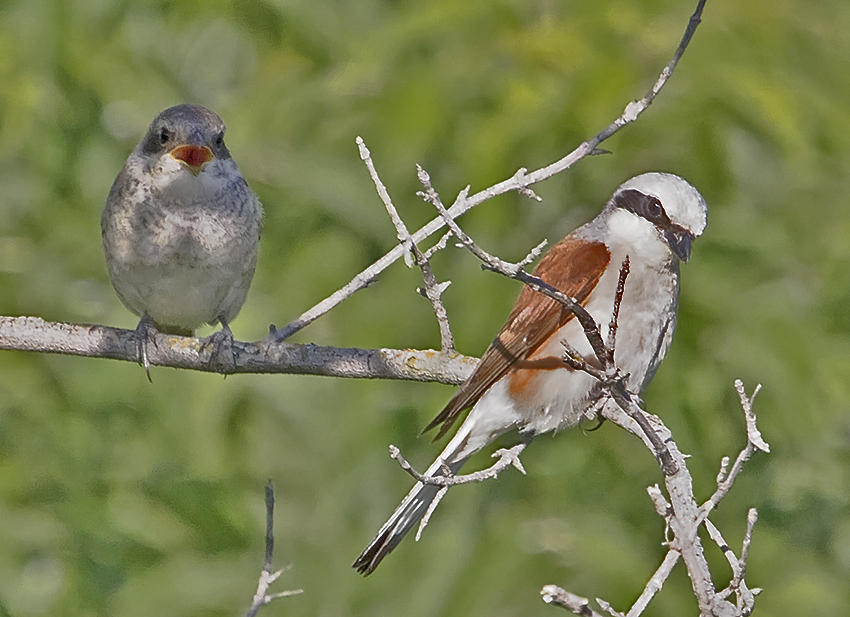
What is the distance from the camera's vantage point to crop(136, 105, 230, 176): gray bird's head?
5.07 m

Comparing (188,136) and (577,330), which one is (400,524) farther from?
(188,136)

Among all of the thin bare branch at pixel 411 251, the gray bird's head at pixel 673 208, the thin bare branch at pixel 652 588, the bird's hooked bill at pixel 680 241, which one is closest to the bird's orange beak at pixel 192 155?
the thin bare branch at pixel 411 251

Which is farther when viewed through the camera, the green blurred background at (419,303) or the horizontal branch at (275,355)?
the green blurred background at (419,303)

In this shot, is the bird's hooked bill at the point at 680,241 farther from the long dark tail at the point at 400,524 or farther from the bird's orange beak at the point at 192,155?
the bird's orange beak at the point at 192,155

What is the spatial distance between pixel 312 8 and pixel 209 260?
1.99 m

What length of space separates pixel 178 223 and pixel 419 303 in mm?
1280

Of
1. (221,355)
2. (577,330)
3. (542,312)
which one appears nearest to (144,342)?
(221,355)

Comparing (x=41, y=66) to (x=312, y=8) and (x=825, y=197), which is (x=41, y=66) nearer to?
(x=312, y=8)

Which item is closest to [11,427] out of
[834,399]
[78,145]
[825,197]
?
[78,145]

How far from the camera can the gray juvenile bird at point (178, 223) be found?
5.05 meters

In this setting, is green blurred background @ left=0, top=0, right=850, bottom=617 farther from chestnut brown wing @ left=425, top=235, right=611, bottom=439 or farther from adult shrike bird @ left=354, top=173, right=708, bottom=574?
chestnut brown wing @ left=425, top=235, right=611, bottom=439

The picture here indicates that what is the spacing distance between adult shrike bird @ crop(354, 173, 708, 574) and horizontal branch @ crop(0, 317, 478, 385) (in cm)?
19

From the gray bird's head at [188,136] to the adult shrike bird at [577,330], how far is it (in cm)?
151

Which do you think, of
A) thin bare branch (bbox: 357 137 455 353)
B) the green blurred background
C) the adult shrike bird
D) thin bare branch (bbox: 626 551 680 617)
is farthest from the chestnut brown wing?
thin bare branch (bbox: 626 551 680 617)
